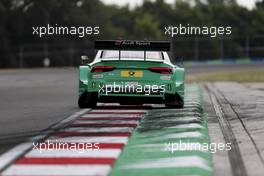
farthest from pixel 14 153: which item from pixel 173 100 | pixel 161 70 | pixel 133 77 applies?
pixel 173 100

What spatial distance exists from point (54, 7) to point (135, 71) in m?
55.3

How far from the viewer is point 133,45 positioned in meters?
13.7

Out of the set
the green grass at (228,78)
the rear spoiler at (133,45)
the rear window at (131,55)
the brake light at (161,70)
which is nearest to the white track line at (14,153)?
the rear spoiler at (133,45)

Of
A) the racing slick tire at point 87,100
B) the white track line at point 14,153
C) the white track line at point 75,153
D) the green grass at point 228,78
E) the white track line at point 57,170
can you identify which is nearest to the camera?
the white track line at point 57,170

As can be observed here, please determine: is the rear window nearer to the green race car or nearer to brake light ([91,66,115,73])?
the green race car

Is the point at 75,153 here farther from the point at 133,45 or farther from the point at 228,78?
the point at 228,78

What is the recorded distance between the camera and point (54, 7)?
68062 millimetres

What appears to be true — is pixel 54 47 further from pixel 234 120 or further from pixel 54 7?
pixel 234 120

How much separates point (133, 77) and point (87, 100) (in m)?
1.34

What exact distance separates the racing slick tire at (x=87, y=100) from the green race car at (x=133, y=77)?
3cm

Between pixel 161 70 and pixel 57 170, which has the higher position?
pixel 161 70

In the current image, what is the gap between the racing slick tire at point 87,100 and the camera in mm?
14203

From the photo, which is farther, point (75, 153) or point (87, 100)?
Answer: point (87, 100)

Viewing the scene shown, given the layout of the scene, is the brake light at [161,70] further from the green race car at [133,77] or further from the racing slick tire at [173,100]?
the racing slick tire at [173,100]
